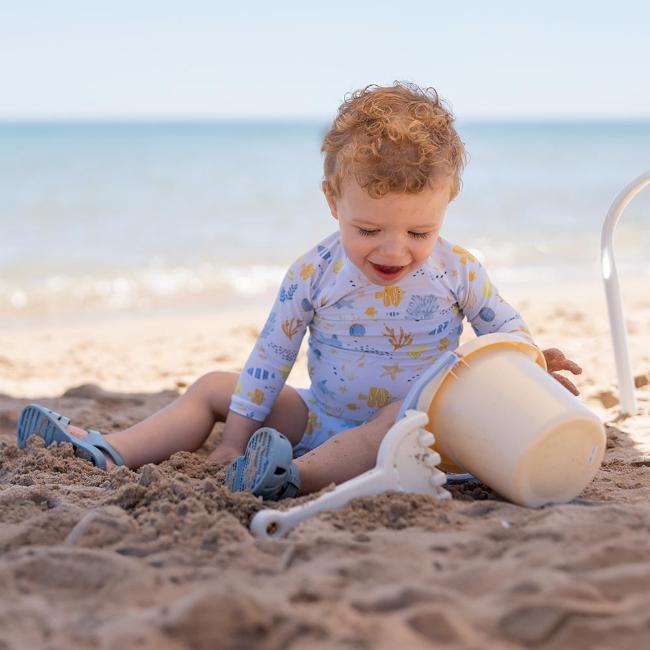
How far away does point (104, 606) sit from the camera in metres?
1.43

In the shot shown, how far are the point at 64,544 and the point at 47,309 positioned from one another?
4.25 meters

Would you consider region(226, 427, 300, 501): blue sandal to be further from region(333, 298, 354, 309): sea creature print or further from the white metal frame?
the white metal frame

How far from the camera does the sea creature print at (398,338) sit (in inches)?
96.0

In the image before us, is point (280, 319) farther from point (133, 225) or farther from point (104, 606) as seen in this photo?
point (133, 225)

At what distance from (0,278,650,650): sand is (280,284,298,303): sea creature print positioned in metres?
0.51

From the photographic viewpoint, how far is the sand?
128cm

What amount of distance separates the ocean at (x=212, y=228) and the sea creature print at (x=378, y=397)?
1021 millimetres

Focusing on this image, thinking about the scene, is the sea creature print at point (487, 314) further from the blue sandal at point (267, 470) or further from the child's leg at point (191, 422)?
the blue sandal at point (267, 470)

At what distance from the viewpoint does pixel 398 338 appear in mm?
2439

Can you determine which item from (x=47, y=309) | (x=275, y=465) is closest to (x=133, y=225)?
(x=47, y=309)

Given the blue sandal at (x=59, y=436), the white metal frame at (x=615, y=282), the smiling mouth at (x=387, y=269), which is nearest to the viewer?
the smiling mouth at (x=387, y=269)

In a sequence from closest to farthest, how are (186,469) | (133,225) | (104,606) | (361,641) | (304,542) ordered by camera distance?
1. (361,641)
2. (104,606)
3. (304,542)
4. (186,469)
5. (133,225)

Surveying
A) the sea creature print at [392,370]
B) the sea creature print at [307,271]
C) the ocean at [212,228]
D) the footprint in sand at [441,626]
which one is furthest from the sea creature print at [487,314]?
the footprint in sand at [441,626]

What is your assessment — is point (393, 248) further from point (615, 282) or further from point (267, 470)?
point (615, 282)
